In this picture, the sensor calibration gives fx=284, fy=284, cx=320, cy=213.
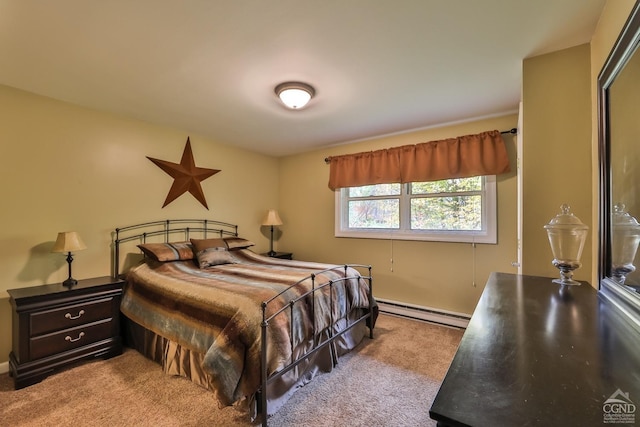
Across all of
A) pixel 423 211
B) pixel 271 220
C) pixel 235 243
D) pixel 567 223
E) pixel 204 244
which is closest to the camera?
pixel 567 223

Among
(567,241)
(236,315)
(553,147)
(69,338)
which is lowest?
(69,338)

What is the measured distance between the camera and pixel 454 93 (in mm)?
2559

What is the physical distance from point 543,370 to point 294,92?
228cm

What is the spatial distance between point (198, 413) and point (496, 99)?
351 centimetres

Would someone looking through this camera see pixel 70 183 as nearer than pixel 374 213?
Yes

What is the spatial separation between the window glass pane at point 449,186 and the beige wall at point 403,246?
25cm

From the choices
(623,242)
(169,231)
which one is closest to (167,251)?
(169,231)

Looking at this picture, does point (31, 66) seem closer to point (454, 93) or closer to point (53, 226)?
point (53, 226)

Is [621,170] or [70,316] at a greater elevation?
[621,170]

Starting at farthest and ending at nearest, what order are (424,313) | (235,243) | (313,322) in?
(235,243) → (424,313) → (313,322)

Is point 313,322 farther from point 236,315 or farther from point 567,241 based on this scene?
point 567,241

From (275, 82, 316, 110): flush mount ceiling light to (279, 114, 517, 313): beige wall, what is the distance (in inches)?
67.6

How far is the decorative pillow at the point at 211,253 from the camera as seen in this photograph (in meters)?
3.10

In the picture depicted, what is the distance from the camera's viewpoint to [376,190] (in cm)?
397
